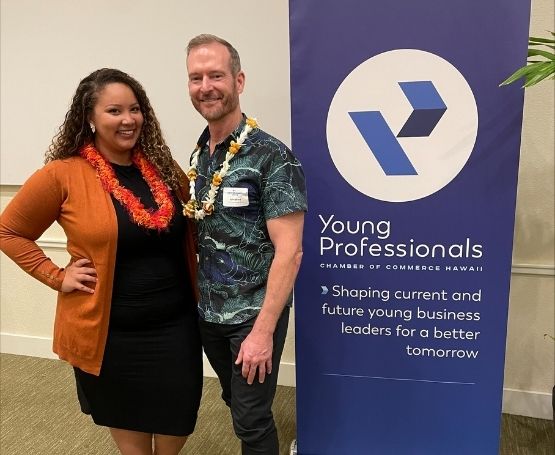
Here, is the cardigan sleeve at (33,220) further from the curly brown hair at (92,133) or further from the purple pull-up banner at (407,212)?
the purple pull-up banner at (407,212)

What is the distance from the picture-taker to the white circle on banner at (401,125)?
1542mm

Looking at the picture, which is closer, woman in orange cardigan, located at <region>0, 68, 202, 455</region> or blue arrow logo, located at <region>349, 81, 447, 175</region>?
woman in orange cardigan, located at <region>0, 68, 202, 455</region>

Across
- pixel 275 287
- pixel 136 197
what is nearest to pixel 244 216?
pixel 275 287

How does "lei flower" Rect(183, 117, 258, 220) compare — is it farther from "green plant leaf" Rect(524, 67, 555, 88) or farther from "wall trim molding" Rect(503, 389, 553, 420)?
"wall trim molding" Rect(503, 389, 553, 420)

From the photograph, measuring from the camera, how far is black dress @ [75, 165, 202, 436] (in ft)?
4.87

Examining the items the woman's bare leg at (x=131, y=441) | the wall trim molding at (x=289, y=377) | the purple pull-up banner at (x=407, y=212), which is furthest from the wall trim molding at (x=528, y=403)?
the woman's bare leg at (x=131, y=441)

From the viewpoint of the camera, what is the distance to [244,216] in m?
1.40

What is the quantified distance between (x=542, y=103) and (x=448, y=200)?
2.83 ft

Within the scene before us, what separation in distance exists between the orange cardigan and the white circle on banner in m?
0.61

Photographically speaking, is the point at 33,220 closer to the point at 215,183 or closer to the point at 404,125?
the point at 215,183

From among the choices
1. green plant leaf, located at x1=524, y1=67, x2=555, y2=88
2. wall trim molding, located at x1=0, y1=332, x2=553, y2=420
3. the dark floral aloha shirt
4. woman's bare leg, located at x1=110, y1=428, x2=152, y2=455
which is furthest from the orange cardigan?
wall trim molding, located at x1=0, y1=332, x2=553, y2=420

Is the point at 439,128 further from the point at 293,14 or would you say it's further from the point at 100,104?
the point at 100,104

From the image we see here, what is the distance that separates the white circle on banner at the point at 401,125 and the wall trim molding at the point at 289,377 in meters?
1.38

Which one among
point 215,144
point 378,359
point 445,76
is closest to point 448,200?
point 445,76
